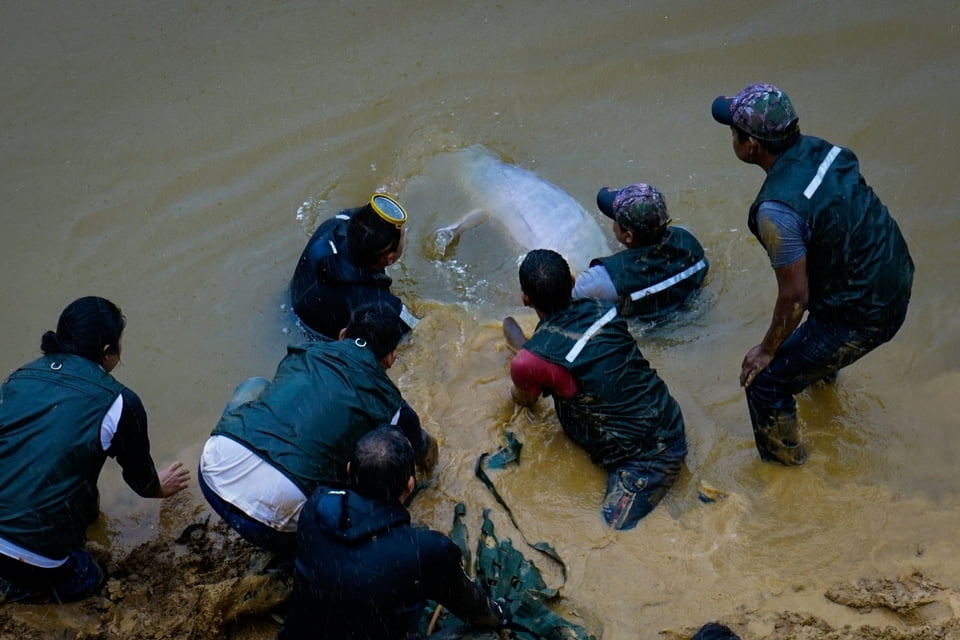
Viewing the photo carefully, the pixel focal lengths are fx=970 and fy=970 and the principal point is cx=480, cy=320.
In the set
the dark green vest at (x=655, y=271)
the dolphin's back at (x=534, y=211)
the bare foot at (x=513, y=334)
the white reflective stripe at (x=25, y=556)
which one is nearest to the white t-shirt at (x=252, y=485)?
the white reflective stripe at (x=25, y=556)

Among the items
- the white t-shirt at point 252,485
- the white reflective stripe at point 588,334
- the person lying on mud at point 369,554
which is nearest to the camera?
the person lying on mud at point 369,554

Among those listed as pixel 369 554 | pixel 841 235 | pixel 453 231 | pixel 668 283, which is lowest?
pixel 668 283

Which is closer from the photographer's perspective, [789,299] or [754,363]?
[789,299]

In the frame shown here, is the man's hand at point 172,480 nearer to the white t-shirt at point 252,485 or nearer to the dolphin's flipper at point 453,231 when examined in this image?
the white t-shirt at point 252,485

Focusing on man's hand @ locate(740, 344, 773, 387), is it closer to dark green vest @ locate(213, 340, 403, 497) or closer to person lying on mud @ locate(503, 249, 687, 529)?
person lying on mud @ locate(503, 249, 687, 529)

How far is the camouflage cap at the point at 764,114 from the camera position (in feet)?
12.1

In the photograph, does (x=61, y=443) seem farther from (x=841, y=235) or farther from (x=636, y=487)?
(x=841, y=235)

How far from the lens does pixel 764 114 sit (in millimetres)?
3701

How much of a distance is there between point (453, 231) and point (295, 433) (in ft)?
9.16

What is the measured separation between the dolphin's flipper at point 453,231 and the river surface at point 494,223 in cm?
7

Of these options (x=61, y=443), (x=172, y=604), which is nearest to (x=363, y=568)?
(x=172, y=604)

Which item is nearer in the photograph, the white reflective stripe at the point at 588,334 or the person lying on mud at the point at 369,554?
the person lying on mud at the point at 369,554

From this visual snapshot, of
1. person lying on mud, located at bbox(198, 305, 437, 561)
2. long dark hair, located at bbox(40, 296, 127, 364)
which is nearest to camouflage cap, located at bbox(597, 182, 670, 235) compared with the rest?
person lying on mud, located at bbox(198, 305, 437, 561)

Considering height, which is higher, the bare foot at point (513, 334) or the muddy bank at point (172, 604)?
the bare foot at point (513, 334)
